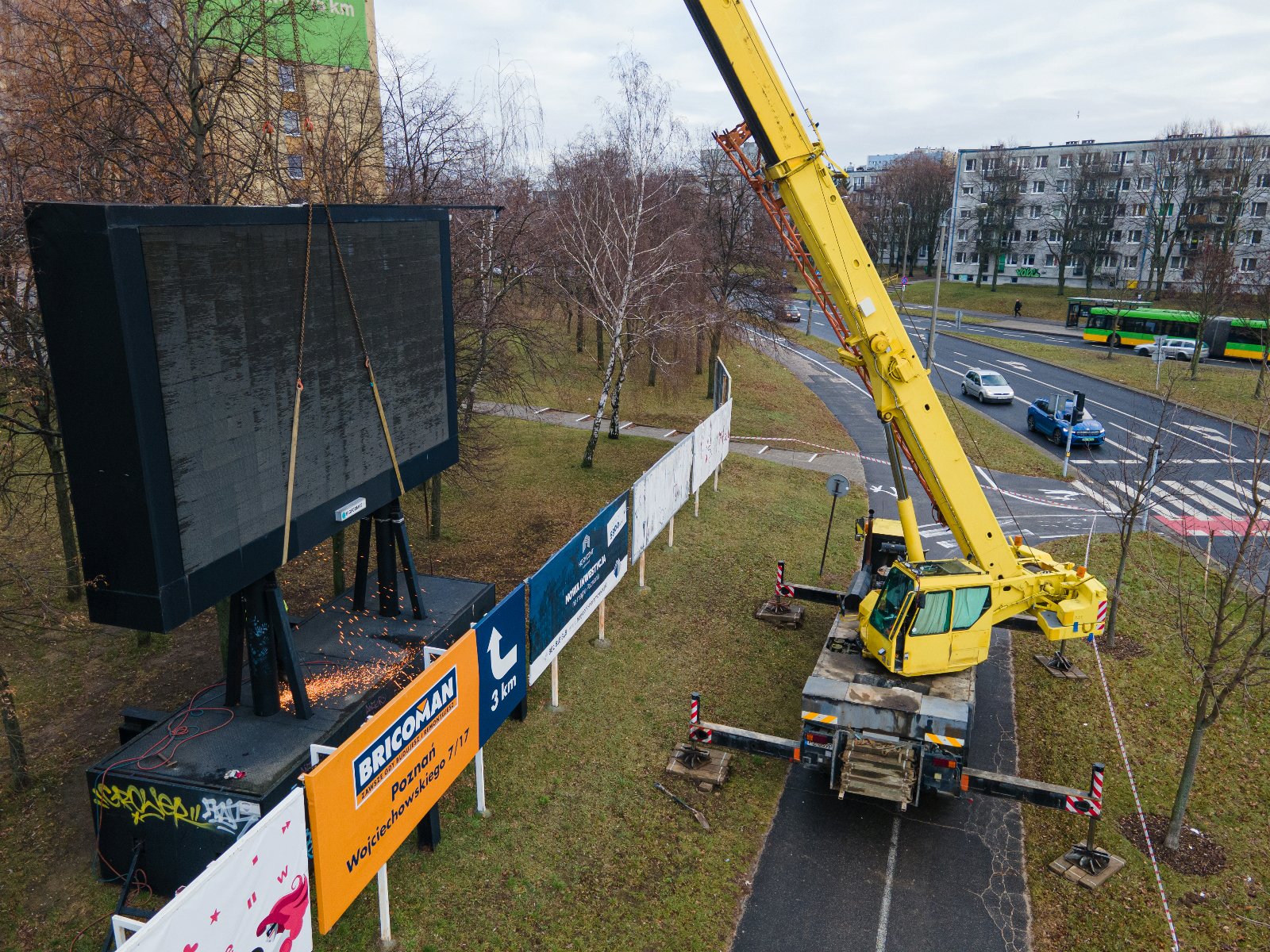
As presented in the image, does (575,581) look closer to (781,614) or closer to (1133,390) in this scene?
(781,614)

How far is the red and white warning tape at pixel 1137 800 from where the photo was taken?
31.7 feet

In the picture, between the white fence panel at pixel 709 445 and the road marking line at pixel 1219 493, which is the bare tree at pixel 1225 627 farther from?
the white fence panel at pixel 709 445

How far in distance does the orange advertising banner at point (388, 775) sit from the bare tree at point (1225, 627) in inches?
346

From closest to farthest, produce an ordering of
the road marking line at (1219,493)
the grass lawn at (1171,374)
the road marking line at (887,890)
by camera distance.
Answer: the road marking line at (887,890)
the road marking line at (1219,493)
the grass lawn at (1171,374)

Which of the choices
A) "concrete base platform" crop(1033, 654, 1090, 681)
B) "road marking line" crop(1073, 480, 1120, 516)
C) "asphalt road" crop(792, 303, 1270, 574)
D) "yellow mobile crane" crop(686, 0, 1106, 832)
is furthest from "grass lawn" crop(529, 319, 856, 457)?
"yellow mobile crane" crop(686, 0, 1106, 832)

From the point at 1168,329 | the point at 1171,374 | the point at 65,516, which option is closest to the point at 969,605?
the point at 65,516

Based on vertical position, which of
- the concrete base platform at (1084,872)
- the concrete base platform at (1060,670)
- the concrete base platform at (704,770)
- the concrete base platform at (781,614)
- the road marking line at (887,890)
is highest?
the concrete base platform at (781,614)

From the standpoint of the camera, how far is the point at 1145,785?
12070mm

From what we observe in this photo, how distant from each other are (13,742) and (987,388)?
1454 inches

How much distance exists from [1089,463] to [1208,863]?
825 inches

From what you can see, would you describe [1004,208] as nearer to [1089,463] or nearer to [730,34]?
[1089,463]

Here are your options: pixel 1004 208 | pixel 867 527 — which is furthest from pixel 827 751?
pixel 1004 208

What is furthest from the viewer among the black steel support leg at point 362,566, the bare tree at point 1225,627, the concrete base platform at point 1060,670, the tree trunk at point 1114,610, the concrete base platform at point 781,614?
the concrete base platform at point 781,614

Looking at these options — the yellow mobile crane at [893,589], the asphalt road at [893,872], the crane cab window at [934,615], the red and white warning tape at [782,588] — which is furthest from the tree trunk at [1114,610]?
the crane cab window at [934,615]
